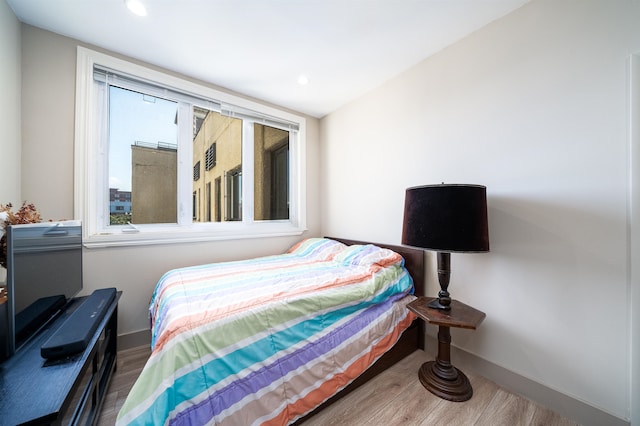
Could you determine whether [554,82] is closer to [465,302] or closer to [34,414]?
[465,302]

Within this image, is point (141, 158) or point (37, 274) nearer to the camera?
point (37, 274)

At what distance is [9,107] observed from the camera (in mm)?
1479

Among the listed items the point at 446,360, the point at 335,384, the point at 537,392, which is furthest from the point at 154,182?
the point at 537,392

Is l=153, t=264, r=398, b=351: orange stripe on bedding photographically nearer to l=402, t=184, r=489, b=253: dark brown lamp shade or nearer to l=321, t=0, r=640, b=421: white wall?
l=402, t=184, r=489, b=253: dark brown lamp shade

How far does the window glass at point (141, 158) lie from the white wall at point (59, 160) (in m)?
0.28

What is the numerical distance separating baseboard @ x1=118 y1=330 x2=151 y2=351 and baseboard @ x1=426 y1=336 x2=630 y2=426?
2.64 metres

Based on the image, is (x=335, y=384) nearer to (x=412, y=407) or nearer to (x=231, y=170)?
(x=412, y=407)

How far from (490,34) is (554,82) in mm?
596

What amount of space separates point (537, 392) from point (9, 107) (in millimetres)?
3859

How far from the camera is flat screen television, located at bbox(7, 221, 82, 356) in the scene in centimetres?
84

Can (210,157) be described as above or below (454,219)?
above

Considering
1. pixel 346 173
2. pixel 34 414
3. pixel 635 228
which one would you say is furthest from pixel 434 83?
pixel 34 414

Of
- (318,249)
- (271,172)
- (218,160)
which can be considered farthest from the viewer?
(271,172)

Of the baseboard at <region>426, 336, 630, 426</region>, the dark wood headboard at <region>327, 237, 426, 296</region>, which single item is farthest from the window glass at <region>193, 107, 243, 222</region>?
the baseboard at <region>426, 336, 630, 426</region>
